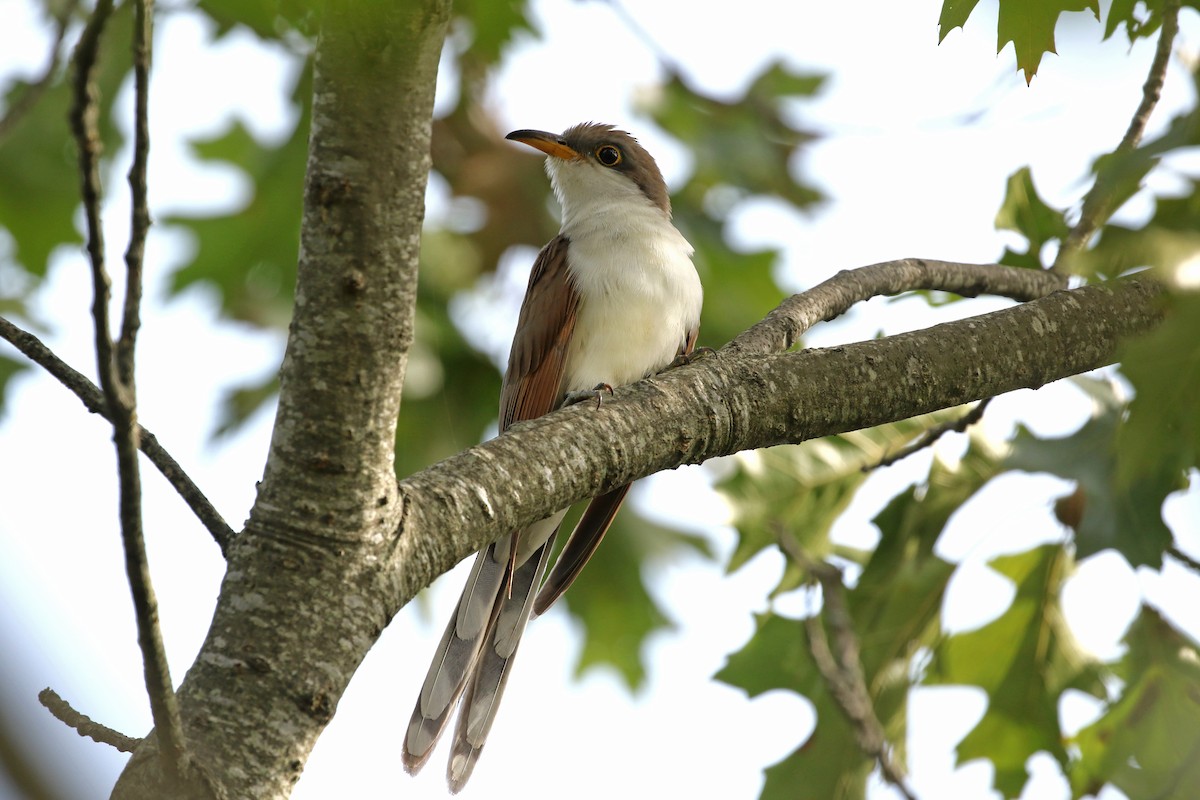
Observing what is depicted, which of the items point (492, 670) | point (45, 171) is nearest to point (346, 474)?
point (492, 670)

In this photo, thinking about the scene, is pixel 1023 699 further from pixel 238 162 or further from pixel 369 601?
pixel 238 162

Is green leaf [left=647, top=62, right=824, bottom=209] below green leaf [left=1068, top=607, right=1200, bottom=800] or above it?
above

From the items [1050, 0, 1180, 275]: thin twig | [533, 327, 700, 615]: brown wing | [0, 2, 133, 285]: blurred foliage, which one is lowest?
[533, 327, 700, 615]: brown wing

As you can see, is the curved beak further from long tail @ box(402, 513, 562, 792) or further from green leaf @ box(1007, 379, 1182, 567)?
green leaf @ box(1007, 379, 1182, 567)

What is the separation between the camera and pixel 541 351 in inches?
208

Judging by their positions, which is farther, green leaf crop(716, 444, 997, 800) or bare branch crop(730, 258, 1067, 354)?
green leaf crop(716, 444, 997, 800)

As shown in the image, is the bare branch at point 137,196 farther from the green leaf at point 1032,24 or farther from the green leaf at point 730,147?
the green leaf at point 730,147

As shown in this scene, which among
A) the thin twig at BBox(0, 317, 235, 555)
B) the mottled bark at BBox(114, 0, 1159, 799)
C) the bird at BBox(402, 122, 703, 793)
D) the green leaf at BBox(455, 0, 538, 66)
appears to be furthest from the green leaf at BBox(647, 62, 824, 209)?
the thin twig at BBox(0, 317, 235, 555)

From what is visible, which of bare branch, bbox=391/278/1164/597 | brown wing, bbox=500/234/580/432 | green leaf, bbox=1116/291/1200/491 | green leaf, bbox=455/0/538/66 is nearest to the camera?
green leaf, bbox=1116/291/1200/491

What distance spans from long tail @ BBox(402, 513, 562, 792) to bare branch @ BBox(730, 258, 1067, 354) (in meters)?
1.52

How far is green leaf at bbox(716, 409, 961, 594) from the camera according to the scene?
4992 millimetres

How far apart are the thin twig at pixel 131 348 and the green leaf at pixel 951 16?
192cm

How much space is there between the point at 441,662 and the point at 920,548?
196 cm

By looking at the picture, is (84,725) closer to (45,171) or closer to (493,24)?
(493,24)
